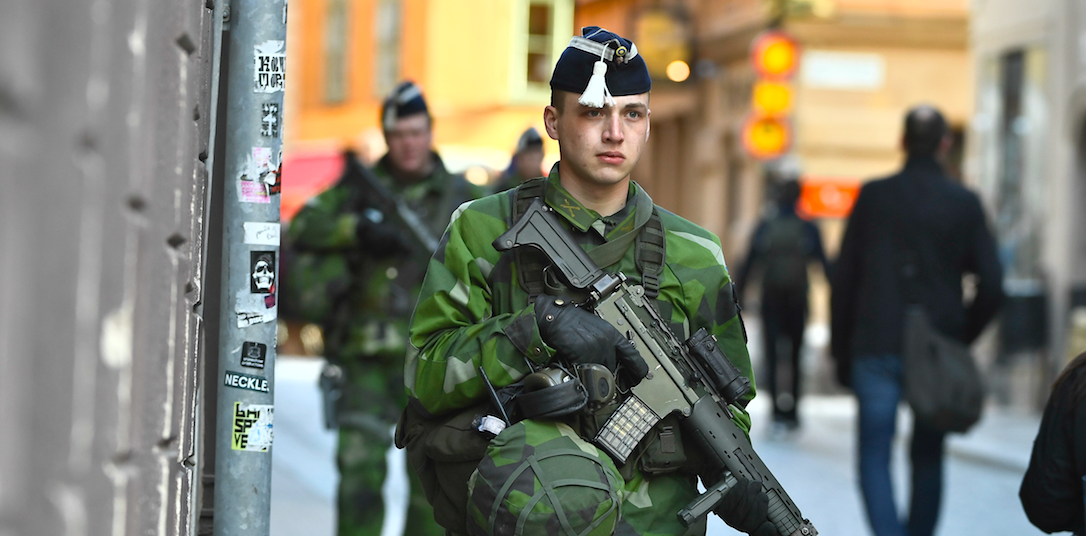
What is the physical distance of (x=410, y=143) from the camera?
17.7ft

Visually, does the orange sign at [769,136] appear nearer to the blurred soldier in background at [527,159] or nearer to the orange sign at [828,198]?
the orange sign at [828,198]

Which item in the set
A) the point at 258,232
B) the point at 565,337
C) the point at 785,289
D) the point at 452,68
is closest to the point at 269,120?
the point at 258,232

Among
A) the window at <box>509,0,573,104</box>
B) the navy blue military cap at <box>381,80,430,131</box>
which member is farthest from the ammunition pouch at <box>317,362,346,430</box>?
the window at <box>509,0,573,104</box>

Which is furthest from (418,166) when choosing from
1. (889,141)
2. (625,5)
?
(625,5)

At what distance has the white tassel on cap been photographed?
2.67m

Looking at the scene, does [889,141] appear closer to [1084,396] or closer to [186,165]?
[1084,396]

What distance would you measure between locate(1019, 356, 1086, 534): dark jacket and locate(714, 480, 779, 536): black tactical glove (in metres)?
0.70

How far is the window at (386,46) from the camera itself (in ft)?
100

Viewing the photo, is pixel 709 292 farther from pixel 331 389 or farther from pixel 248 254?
pixel 331 389

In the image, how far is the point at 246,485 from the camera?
2.61 m

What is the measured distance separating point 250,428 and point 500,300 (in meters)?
0.54

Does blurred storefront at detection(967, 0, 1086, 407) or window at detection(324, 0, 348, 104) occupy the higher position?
window at detection(324, 0, 348, 104)

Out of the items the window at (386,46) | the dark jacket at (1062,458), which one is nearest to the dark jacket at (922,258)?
the dark jacket at (1062,458)

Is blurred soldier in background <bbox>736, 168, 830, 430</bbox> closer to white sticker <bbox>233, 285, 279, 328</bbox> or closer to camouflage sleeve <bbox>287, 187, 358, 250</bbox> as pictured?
camouflage sleeve <bbox>287, 187, 358, 250</bbox>
